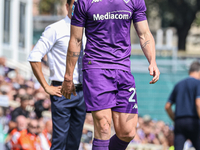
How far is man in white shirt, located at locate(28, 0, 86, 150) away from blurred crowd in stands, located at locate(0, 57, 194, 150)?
7.13 feet

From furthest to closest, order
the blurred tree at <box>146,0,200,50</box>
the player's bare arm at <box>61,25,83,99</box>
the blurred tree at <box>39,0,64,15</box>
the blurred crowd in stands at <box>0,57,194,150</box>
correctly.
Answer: the blurred tree at <box>146,0,200,50</box> < the blurred tree at <box>39,0,64,15</box> < the blurred crowd in stands at <box>0,57,194,150</box> < the player's bare arm at <box>61,25,83,99</box>

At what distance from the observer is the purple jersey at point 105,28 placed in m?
3.26

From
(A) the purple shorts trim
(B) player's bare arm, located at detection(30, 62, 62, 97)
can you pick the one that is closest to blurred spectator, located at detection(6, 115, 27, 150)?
(B) player's bare arm, located at detection(30, 62, 62, 97)

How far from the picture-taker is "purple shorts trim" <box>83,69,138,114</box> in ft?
10.6

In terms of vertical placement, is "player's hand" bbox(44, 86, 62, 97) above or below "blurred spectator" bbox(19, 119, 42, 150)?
above

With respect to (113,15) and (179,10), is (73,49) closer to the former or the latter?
(113,15)

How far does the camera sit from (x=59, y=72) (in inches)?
159

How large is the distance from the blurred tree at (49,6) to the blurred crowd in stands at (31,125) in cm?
1993

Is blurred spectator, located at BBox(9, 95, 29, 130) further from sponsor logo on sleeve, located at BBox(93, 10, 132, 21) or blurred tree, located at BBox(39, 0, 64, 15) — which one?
blurred tree, located at BBox(39, 0, 64, 15)

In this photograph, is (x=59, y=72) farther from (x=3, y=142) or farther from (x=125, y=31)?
(x=3, y=142)

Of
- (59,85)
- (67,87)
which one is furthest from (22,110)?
(67,87)

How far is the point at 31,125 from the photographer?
687cm

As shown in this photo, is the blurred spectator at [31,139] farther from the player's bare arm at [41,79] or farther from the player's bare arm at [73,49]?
the player's bare arm at [73,49]

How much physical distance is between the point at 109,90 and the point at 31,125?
3.99 metres
